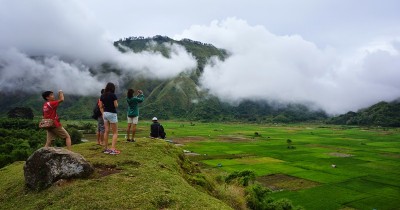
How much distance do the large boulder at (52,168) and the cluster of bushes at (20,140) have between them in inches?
1189

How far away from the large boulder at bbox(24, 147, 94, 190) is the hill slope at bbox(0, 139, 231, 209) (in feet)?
1.08

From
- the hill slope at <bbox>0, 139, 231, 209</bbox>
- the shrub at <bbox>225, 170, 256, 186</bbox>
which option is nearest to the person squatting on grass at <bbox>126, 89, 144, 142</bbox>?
the hill slope at <bbox>0, 139, 231, 209</bbox>

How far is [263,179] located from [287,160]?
65.6 feet

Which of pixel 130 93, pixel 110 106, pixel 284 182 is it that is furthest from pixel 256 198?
pixel 284 182

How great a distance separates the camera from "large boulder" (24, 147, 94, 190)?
1265 cm

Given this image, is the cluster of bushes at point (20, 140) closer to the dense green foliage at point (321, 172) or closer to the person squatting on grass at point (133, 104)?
the dense green foliage at point (321, 172)

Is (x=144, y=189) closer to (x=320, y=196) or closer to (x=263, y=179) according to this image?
(x=320, y=196)

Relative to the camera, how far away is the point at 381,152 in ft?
267

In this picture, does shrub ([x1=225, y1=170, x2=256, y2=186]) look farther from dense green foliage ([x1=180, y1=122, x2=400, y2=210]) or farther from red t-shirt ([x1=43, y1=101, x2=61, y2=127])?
red t-shirt ([x1=43, y1=101, x2=61, y2=127])

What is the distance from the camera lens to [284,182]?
47.8 m

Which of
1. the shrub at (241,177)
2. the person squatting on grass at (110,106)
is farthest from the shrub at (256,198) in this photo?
the person squatting on grass at (110,106)

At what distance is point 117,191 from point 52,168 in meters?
3.03

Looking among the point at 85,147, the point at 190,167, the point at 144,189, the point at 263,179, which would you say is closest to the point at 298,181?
the point at 263,179

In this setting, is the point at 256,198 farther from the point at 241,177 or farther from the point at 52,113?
the point at 52,113
